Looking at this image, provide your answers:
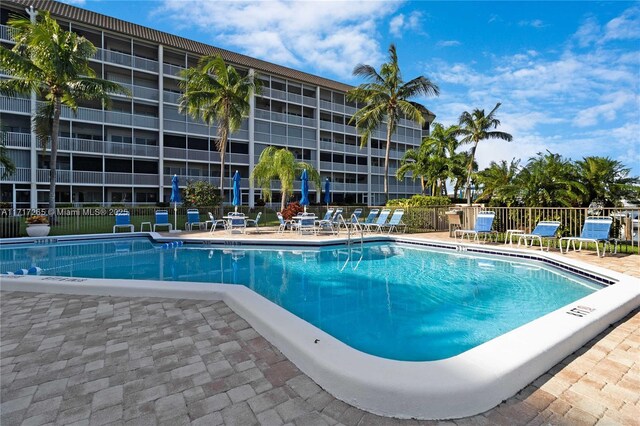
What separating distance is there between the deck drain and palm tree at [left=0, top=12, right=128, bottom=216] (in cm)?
1928

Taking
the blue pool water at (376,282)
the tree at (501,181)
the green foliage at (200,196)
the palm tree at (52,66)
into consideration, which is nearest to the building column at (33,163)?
the palm tree at (52,66)

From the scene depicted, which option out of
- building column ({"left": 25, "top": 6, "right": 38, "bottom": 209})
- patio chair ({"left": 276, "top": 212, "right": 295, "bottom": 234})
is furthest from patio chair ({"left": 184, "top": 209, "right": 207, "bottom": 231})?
building column ({"left": 25, "top": 6, "right": 38, "bottom": 209})

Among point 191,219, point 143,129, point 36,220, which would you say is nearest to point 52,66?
point 36,220

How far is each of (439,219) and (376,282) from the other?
1074 centimetres

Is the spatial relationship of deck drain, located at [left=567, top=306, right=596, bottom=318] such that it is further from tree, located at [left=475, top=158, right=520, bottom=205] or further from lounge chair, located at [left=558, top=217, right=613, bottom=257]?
tree, located at [left=475, top=158, right=520, bottom=205]

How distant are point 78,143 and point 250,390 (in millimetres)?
27847

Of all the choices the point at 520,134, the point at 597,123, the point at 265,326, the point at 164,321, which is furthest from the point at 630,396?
the point at 520,134

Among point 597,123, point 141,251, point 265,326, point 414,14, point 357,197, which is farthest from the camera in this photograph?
point 357,197

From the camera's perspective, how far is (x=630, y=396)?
2.39 metres

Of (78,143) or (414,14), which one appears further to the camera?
(78,143)

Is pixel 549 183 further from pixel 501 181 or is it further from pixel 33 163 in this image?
pixel 33 163

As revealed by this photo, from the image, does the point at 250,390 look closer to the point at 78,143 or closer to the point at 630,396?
the point at 630,396

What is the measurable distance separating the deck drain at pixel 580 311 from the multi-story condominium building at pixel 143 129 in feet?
68.3

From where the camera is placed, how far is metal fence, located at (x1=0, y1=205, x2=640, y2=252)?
426 inches
